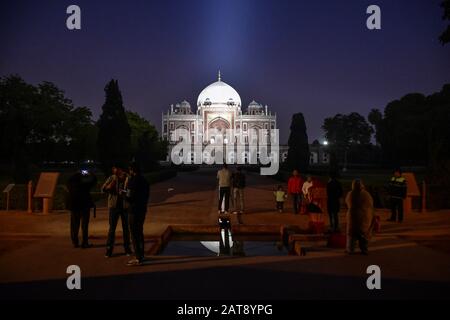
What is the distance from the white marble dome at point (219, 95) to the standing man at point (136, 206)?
10333 centimetres

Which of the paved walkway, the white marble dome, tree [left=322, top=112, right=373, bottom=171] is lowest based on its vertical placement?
the paved walkway

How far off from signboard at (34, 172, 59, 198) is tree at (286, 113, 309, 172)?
2665cm

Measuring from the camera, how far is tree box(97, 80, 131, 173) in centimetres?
3294

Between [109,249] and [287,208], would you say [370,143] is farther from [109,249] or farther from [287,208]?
[109,249]

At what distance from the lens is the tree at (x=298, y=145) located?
3975 centimetres

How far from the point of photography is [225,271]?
305 inches

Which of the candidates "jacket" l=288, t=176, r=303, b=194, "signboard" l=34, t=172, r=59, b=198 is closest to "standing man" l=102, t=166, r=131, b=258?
"signboard" l=34, t=172, r=59, b=198

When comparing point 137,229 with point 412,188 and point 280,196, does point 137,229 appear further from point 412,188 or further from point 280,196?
point 412,188

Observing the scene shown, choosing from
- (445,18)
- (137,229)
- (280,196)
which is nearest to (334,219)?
(280,196)

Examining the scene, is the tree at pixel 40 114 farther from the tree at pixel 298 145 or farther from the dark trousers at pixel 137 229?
the dark trousers at pixel 137 229

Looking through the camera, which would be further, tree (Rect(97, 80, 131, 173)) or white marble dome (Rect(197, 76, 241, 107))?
white marble dome (Rect(197, 76, 241, 107))

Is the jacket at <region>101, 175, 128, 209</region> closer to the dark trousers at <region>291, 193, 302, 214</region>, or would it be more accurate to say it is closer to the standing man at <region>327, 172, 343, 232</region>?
the standing man at <region>327, 172, 343, 232</region>

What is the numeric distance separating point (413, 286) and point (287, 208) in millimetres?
9993

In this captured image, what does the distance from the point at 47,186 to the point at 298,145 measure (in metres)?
27.5
